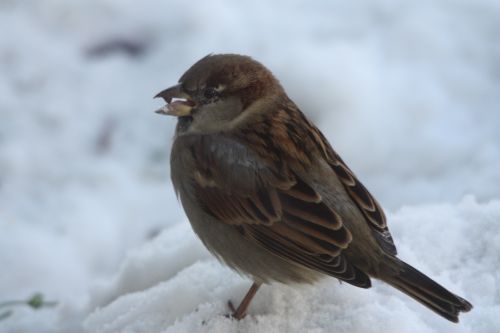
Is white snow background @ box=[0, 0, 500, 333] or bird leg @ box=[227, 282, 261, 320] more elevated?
white snow background @ box=[0, 0, 500, 333]

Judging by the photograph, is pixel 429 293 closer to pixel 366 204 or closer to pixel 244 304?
pixel 366 204

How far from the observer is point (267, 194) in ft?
9.30

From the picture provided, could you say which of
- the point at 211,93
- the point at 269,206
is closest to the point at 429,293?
the point at 269,206

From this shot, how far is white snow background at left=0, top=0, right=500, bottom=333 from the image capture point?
3.07 metres

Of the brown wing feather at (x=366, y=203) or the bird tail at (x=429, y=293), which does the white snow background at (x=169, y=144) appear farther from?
the brown wing feather at (x=366, y=203)

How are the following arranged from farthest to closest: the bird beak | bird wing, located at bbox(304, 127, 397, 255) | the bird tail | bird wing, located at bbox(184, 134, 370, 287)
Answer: the bird beak < bird wing, located at bbox(304, 127, 397, 255) < bird wing, located at bbox(184, 134, 370, 287) < the bird tail

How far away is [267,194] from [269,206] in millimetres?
43

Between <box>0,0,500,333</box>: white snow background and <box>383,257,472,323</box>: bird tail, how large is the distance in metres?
0.13

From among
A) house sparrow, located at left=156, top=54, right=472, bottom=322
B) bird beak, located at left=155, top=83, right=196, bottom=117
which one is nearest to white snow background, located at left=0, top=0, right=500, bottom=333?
house sparrow, located at left=156, top=54, right=472, bottom=322

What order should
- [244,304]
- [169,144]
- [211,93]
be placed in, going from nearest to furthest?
[244,304] < [211,93] < [169,144]

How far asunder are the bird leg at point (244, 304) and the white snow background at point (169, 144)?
0.16ft

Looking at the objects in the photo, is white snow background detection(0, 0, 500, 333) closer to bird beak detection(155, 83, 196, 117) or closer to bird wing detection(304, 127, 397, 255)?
bird wing detection(304, 127, 397, 255)

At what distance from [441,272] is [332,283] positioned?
442 millimetres

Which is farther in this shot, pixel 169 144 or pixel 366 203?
pixel 169 144
